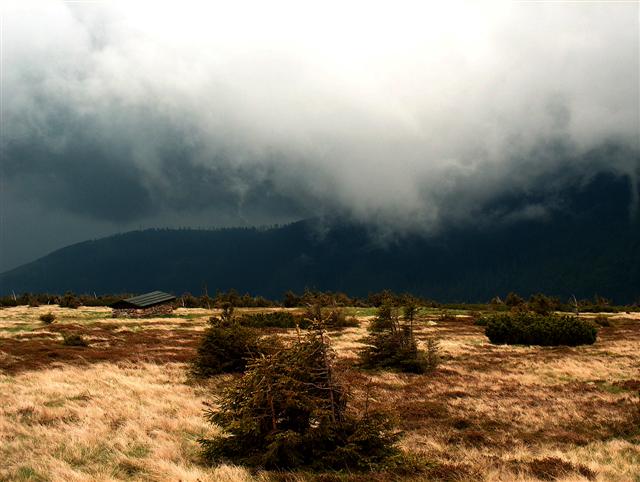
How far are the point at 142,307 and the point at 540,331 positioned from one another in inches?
2473

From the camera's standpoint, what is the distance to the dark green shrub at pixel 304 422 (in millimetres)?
9039

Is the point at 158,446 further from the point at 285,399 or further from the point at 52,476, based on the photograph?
the point at 285,399

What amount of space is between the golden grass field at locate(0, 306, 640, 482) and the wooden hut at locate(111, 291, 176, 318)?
4627 cm

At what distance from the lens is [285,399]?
9164 millimetres

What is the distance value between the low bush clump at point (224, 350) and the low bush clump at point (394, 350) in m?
7.76

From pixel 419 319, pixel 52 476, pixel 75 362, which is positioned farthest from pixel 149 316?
pixel 52 476

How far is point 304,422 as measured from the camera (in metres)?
9.42

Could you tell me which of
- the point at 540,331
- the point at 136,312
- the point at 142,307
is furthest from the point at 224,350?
the point at 142,307

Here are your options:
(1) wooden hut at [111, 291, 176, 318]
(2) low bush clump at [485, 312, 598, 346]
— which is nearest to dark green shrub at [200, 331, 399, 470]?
(2) low bush clump at [485, 312, 598, 346]

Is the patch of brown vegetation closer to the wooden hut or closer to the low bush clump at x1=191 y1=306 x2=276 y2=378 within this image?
the low bush clump at x1=191 y1=306 x2=276 y2=378

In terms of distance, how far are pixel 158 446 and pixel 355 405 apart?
22.4 feet

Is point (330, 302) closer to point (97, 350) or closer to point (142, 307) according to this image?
point (142, 307)

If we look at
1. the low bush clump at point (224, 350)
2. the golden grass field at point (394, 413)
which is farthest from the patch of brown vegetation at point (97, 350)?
the low bush clump at point (224, 350)

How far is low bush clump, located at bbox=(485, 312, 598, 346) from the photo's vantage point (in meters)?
39.1
